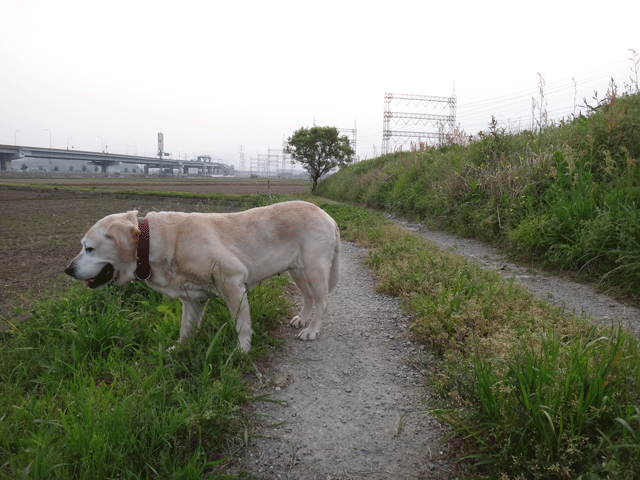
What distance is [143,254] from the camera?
3346 millimetres

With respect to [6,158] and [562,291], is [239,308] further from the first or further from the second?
[6,158]

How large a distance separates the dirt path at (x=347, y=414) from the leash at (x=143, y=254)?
4.58 feet

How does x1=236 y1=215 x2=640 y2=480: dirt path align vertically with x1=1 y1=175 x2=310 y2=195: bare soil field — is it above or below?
below

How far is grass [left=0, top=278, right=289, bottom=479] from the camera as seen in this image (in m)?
2.15

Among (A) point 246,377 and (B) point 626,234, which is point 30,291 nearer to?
(A) point 246,377

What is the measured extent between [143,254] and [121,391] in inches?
44.3

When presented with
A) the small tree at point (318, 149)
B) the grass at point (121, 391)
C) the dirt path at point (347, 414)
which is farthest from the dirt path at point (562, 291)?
the small tree at point (318, 149)

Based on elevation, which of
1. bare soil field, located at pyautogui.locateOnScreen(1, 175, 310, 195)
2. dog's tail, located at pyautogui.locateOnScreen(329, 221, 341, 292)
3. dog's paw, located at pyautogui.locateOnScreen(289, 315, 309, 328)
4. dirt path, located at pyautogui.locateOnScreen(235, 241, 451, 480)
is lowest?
dirt path, located at pyautogui.locateOnScreen(235, 241, 451, 480)

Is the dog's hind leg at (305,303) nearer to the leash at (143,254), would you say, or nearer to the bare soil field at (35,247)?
the leash at (143,254)

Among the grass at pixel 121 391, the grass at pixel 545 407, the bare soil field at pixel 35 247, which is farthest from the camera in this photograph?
the bare soil field at pixel 35 247

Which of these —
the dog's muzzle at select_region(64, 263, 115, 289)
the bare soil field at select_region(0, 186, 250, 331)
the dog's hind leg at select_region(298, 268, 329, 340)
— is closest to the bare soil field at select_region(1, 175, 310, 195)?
the bare soil field at select_region(0, 186, 250, 331)

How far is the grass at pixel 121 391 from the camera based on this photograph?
215 centimetres

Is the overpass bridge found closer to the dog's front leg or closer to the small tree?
the small tree

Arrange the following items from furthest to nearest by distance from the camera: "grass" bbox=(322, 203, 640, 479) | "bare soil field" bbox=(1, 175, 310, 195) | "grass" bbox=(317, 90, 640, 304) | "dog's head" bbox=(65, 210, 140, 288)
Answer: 1. "bare soil field" bbox=(1, 175, 310, 195)
2. "grass" bbox=(317, 90, 640, 304)
3. "dog's head" bbox=(65, 210, 140, 288)
4. "grass" bbox=(322, 203, 640, 479)
